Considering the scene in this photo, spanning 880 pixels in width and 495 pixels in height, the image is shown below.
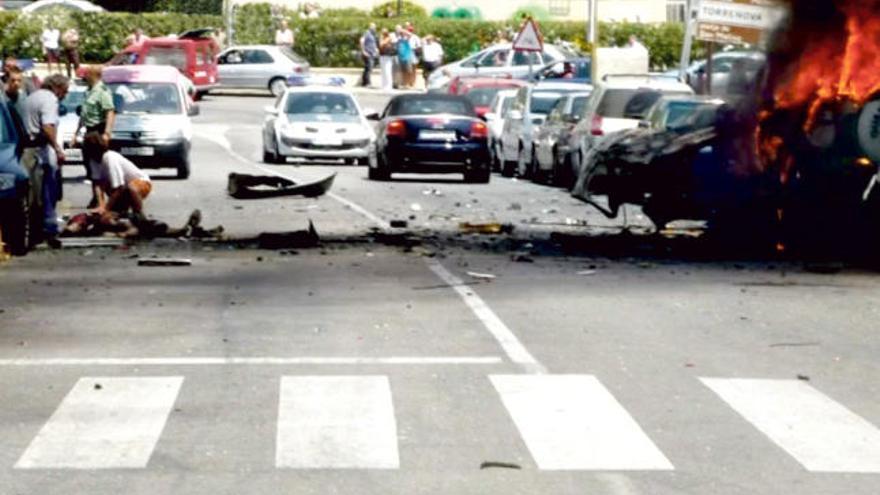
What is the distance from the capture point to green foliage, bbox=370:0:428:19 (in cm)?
8300

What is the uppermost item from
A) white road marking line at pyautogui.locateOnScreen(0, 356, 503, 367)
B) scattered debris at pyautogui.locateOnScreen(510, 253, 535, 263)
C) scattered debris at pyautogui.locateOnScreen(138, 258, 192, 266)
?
white road marking line at pyautogui.locateOnScreen(0, 356, 503, 367)

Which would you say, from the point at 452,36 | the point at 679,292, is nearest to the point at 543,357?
the point at 679,292

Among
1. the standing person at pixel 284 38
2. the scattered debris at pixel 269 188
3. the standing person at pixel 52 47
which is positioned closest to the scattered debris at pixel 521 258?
the scattered debris at pixel 269 188

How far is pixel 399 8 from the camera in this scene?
82.1 metres

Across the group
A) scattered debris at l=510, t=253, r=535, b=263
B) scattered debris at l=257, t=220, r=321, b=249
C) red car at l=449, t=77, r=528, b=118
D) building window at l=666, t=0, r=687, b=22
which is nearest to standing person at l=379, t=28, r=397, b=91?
red car at l=449, t=77, r=528, b=118

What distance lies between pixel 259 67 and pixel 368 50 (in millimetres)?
3615

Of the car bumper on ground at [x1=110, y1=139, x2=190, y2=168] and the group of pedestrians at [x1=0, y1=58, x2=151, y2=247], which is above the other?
the group of pedestrians at [x1=0, y1=58, x2=151, y2=247]

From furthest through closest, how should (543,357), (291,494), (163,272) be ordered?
(163,272) < (543,357) < (291,494)

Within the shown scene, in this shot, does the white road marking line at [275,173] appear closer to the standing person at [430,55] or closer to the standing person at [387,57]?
the standing person at [387,57]

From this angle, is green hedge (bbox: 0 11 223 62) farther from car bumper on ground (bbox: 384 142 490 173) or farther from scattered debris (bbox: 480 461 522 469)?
scattered debris (bbox: 480 461 522 469)

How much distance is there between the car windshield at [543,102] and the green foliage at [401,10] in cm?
3983

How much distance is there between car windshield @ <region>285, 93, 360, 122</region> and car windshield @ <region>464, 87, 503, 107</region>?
230 inches

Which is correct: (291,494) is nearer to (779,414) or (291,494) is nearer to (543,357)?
(779,414)

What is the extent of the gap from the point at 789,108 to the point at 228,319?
8193 millimetres
